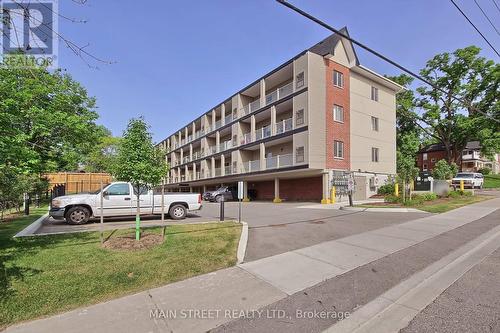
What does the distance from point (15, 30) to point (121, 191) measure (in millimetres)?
9485

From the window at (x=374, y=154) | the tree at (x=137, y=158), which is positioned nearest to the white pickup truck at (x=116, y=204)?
the tree at (x=137, y=158)

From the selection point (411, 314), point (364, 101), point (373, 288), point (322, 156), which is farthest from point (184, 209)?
point (364, 101)

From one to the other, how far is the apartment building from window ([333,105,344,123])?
7 centimetres

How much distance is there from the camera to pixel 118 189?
12820mm

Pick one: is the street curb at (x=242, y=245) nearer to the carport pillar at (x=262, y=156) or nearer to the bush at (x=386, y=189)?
the carport pillar at (x=262, y=156)

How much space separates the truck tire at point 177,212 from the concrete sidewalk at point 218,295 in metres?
7.76

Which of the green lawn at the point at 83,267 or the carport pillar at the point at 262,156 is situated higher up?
the carport pillar at the point at 262,156

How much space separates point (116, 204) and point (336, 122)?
19.7m

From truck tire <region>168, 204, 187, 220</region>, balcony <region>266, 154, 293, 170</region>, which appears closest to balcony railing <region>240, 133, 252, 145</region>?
balcony <region>266, 154, 293, 170</region>

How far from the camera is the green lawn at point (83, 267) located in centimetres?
452

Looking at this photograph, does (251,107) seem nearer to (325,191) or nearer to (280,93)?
(280,93)

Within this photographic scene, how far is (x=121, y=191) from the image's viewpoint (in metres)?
12.8

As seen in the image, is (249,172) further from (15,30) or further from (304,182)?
(15,30)

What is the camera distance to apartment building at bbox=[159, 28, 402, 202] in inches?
966
